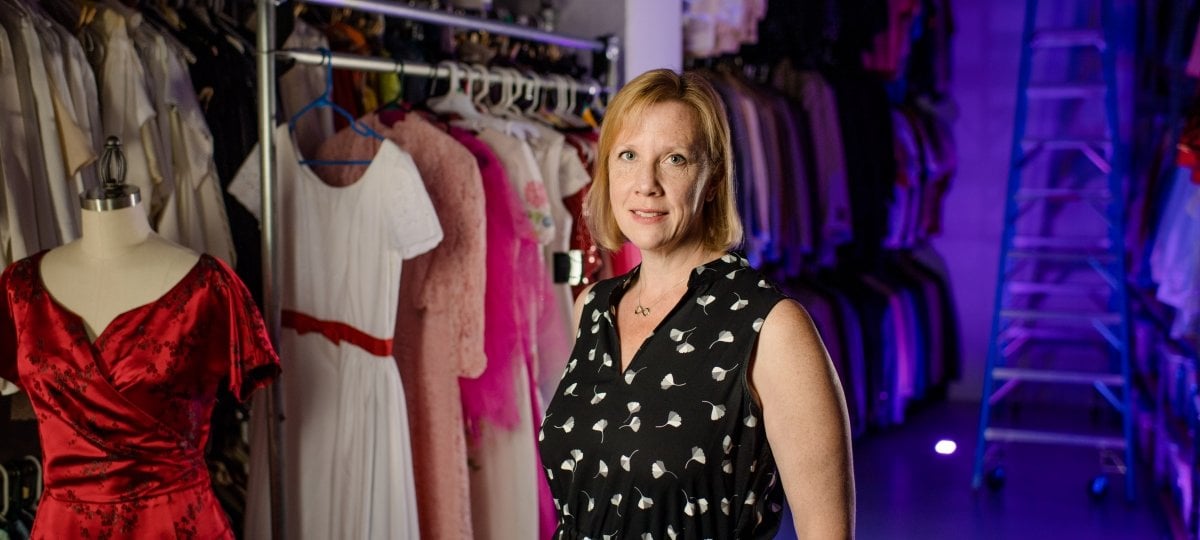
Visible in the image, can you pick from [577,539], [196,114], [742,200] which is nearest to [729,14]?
[742,200]

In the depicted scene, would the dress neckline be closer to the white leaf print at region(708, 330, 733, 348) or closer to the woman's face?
the woman's face

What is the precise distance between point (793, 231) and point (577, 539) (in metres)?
3.29

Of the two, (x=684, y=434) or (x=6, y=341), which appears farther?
(x=6, y=341)

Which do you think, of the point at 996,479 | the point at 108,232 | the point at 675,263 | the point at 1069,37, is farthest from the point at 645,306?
the point at 1069,37

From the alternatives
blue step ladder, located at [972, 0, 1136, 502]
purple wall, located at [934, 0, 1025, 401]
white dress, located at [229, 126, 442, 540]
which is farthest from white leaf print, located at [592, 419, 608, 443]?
purple wall, located at [934, 0, 1025, 401]

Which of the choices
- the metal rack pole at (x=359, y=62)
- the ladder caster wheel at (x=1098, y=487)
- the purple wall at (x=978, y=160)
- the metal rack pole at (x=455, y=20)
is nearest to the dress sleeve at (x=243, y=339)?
the metal rack pole at (x=359, y=62)

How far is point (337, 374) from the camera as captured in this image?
2803 millimetres

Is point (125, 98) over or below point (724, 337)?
over

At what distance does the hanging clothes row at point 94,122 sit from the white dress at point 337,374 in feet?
0.44

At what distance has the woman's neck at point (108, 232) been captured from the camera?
6.83 ft

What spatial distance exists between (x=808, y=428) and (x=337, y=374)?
5.37ft

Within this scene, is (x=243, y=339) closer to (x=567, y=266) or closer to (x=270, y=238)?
(x=270, y=238)

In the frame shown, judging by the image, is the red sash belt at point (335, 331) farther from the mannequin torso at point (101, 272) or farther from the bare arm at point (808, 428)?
the bare arm at point (808, 428)

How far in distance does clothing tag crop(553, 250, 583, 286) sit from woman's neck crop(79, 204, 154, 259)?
1.34 m
